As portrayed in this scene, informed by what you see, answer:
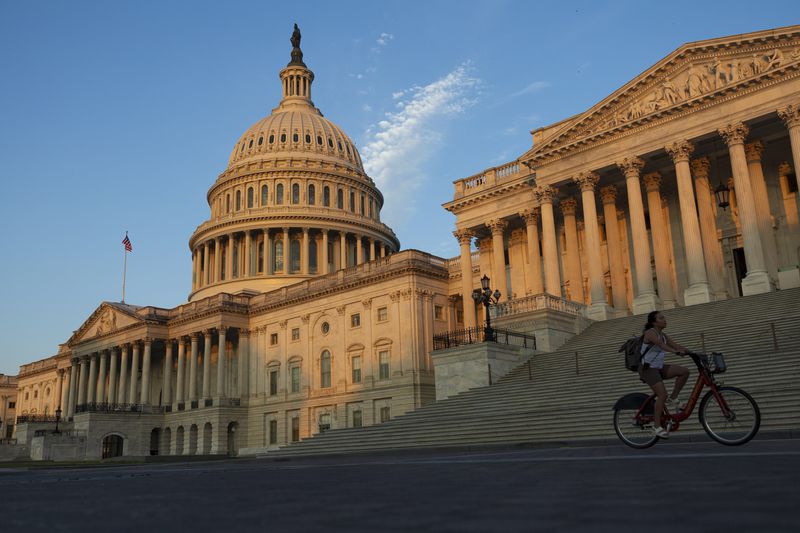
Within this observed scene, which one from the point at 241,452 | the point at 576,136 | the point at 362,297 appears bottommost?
the point at 241,452

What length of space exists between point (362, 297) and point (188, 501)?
5645 centimetres

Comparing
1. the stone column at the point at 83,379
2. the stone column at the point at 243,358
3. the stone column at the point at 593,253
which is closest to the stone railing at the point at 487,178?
the stone column at the point at 593,253

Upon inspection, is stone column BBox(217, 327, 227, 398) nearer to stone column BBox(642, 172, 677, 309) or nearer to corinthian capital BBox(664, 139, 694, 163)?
stone column BBox(642, 172, 677, 309)

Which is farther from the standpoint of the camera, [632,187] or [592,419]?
[632,187]

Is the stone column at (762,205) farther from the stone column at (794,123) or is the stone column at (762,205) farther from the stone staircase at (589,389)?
the stone staircase at (589,389)

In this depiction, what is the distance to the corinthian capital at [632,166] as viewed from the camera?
140 ft

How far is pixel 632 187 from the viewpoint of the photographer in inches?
1673

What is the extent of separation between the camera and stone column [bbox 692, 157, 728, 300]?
41500mm

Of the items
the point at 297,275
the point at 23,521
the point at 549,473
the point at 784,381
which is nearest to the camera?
the point at 23,521

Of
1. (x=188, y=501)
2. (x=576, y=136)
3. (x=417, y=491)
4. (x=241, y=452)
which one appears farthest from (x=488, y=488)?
(x=241, y=452)

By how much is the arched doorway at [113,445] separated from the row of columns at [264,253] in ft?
84.3

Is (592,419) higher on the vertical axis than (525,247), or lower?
lower

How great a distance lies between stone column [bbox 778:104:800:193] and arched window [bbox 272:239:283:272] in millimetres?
66289

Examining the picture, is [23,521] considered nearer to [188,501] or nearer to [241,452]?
[188,501]
